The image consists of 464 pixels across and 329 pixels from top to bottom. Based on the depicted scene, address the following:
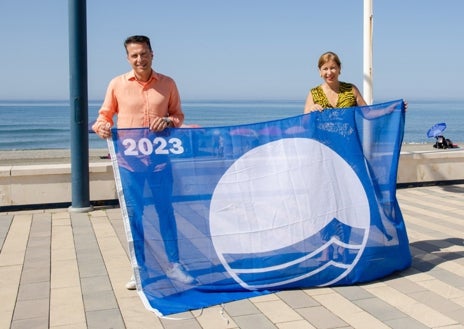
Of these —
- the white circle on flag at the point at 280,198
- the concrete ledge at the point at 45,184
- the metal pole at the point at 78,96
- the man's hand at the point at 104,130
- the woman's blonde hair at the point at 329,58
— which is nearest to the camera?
the man's hand at the point at 104,130

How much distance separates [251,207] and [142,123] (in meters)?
1.03

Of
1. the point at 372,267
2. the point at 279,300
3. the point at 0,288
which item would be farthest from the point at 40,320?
the point at 372,267

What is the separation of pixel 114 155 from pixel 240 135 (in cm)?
94

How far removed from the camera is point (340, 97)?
16.1 feet

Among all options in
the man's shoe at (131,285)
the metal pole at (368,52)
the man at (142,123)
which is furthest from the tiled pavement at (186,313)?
the metal pole at (368,52)

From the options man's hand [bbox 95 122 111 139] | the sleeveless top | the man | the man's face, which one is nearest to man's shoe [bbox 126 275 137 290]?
the man

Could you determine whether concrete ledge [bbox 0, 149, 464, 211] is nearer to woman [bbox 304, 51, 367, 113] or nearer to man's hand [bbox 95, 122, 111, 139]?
man's hand [bbox 95, 122, 111, 139]

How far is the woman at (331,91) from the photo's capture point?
485 centimetres

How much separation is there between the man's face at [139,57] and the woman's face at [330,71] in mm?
1475

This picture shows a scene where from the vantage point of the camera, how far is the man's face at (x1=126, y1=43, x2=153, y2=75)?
168 inches

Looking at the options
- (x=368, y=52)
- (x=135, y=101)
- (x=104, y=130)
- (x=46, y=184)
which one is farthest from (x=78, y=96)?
(x=368, y=52)

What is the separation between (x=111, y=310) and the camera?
4.05 m

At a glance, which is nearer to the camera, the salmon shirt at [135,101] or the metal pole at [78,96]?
the salmon shirt at [135,101]

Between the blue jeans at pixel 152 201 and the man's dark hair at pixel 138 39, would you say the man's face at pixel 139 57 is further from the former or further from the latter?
the blue jeans at pixel 152 201
